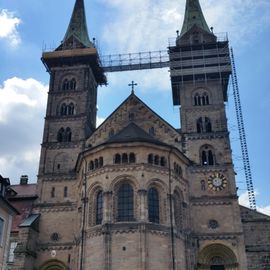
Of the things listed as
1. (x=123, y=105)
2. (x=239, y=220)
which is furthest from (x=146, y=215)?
(x=123, y=105)

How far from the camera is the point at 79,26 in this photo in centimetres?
6103

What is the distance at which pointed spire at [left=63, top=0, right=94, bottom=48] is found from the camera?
59.1 meters

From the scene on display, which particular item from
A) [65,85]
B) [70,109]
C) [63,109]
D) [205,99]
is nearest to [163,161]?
[205,99]

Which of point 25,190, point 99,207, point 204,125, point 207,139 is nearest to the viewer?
point 99,207

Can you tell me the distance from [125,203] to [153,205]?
8.23 ft

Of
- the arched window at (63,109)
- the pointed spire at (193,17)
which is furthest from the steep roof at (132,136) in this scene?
the pointed spire at (193,17)

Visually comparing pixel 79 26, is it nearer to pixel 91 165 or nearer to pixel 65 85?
pixel 65 85

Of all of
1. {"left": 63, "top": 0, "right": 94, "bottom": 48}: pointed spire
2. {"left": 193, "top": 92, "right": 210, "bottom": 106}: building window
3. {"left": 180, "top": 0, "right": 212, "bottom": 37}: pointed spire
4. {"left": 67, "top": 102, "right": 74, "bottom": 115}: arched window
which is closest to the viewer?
{"left": 193, "top": 92, "right": 210, "bottom": 106}: building window

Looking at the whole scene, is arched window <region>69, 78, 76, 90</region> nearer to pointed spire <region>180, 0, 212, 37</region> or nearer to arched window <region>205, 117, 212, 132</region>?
pointed spire <region>180, 0, 212, 37</region>

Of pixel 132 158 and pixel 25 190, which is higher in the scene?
pixel 25 190

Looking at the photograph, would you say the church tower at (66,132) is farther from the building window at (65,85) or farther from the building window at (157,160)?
the building window at (157,160)

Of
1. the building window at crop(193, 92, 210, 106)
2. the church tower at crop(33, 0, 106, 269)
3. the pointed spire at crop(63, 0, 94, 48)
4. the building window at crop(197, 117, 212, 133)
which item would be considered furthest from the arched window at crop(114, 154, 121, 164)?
the pointed spire at crop(63, 0, 94, 48)

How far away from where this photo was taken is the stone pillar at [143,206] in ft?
125

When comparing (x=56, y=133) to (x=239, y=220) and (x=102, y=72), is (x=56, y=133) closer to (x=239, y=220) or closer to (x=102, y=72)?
(x=102, y=72)
